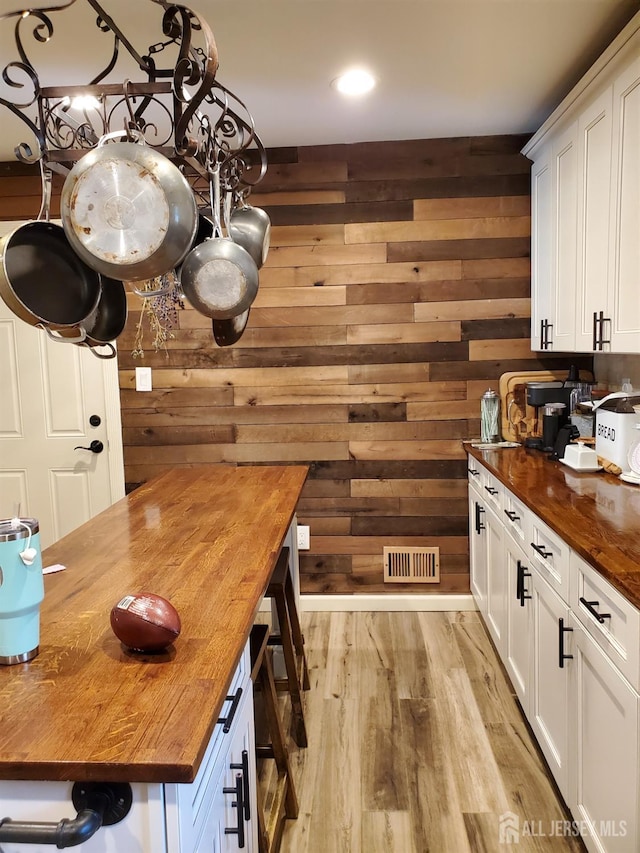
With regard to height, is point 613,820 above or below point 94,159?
below

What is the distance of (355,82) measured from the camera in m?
2.57

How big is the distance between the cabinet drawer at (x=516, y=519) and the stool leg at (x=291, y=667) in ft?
2.99

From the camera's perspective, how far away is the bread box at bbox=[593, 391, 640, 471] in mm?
2334

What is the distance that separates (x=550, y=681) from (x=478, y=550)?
126 centimetres

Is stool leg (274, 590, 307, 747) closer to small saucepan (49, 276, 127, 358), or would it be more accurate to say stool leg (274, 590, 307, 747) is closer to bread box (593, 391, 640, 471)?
small saucepan (49, 276, 127, 358)

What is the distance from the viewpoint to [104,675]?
1.10m

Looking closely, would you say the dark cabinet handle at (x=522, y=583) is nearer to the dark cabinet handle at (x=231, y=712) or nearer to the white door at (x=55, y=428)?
the dark cabinet handle at (x=231, y=712)

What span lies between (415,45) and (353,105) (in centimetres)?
58

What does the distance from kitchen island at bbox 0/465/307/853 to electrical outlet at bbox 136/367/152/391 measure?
157 centimetres

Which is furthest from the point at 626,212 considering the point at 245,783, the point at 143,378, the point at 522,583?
the point at 143,378

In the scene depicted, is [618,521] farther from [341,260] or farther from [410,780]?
[341,260]

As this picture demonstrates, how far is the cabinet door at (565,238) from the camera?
104 inches

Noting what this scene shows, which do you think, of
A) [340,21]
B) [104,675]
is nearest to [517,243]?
[340,21]

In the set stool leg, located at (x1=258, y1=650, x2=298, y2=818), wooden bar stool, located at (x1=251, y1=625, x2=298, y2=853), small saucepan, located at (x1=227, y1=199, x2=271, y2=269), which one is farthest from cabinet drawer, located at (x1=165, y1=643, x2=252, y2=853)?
small saucepan, located at (x1=227, y1=199, x2=271, y2=269)
